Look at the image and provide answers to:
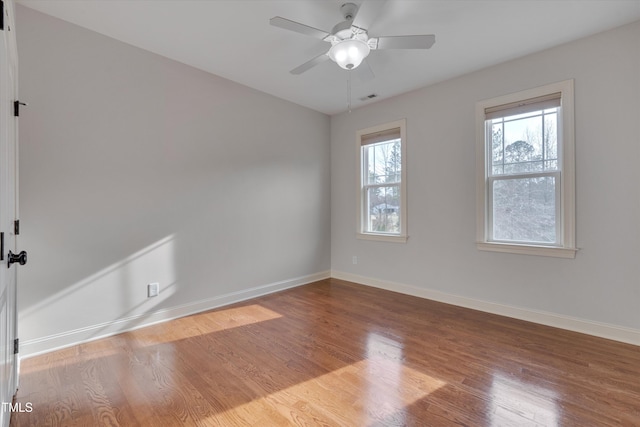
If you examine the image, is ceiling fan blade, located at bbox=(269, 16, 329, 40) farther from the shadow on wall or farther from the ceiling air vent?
the shadow on wall

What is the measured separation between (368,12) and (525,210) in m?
2.51

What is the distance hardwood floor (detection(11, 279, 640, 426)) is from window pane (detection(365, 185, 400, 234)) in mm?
1510

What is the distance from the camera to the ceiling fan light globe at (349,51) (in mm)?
2217

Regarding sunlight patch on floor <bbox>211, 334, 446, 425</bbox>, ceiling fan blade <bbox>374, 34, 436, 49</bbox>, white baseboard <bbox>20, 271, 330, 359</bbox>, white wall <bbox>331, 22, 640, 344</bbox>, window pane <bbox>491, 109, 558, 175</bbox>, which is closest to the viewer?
sunlight patch on floor <bbox>211, 334, 446, 425</bbox>

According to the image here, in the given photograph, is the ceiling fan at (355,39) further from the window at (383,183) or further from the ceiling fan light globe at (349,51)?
the window at (383,183)

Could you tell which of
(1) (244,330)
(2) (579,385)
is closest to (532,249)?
(2) (579,385)

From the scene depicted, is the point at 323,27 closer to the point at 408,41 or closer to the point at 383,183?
the point at 408,41

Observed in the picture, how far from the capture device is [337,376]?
209cm

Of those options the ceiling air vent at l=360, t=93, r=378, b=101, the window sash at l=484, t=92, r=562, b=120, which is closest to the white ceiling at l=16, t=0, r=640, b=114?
the window sash at l=484, t=92, r=562, b=120

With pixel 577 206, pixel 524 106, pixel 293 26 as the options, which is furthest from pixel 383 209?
pixel 293 26

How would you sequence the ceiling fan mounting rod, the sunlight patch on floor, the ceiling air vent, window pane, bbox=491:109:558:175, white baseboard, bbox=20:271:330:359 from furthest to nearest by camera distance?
the ceiling air vent
window pane, bbox=491:109:558:175
white baseboard, bbox=20:271:330:359
the ceiling fan mounting rod
the sunlight patch on floor

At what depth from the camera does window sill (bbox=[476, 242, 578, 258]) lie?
2828 mm

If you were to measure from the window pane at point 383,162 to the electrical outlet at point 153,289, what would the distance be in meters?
3.14

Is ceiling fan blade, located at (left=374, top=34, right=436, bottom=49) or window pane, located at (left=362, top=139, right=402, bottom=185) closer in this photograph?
ceiling fan blade, located at (left=374, top=34, right=436, bottom=49)
